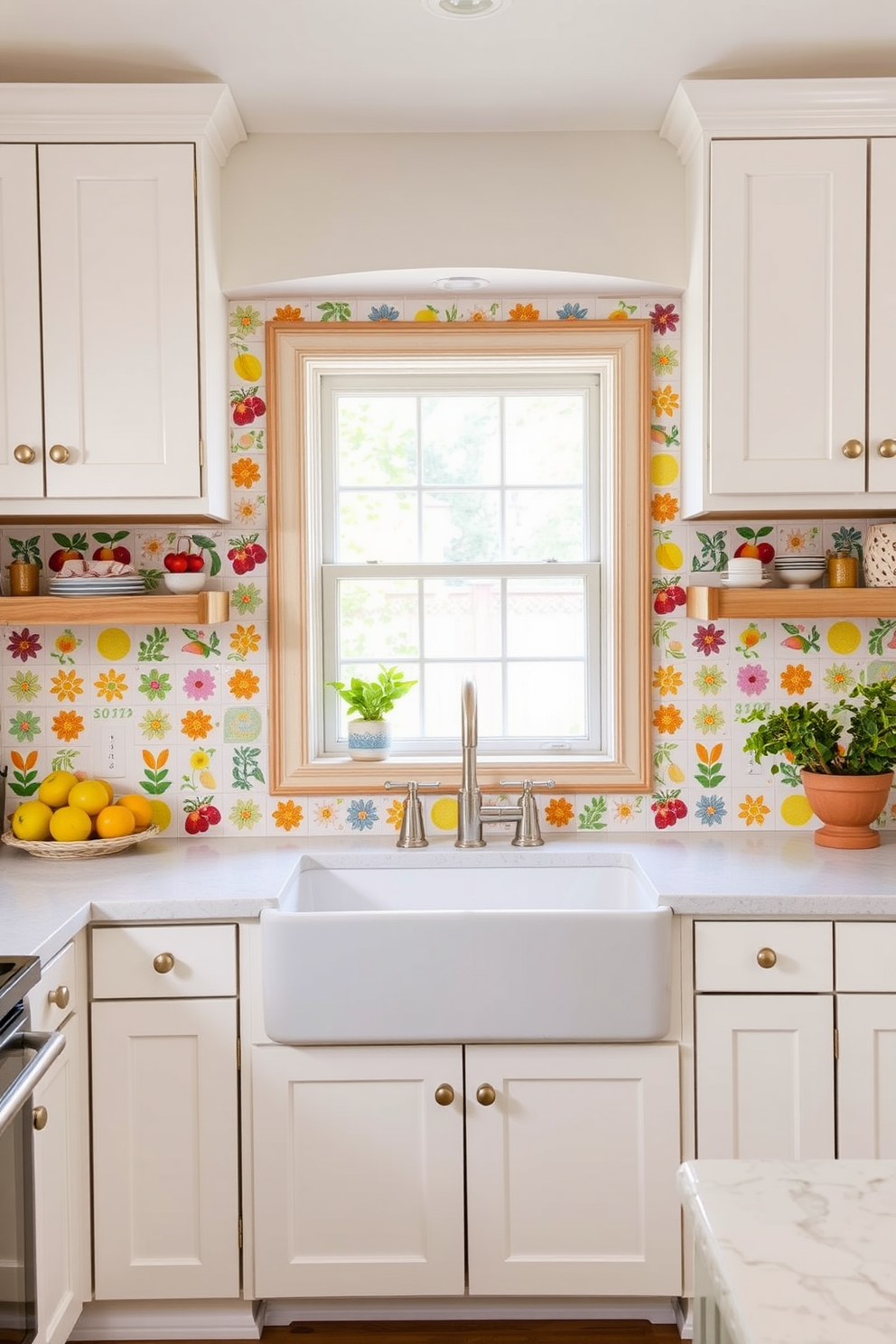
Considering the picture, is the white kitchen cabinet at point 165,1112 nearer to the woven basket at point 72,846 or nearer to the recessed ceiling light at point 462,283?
the woven basket at point 72,846

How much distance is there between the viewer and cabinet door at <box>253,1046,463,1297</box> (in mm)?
2195

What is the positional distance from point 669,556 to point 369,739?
2.78 feet

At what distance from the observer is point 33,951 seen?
1.87 metres

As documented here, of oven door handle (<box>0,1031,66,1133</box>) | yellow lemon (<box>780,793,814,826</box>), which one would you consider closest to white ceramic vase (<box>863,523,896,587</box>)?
yellow lemon (<box>780,793,814,826</box>)

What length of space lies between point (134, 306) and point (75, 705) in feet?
3.09

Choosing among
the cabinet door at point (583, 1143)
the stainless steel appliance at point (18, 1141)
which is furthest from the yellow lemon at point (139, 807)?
the cabinet door at point (583, 1143)

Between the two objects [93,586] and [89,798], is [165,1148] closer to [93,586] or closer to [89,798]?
[89,798]

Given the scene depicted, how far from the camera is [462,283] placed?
2680 millimetres

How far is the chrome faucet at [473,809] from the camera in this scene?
2.62 meters

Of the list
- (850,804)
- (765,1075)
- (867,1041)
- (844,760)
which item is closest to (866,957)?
(867,1041)

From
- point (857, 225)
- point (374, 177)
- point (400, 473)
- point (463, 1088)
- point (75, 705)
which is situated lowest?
point (463, 1088)

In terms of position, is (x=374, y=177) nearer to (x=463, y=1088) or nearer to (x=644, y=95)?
(x=644, y=95)

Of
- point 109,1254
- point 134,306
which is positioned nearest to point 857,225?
point 134,306

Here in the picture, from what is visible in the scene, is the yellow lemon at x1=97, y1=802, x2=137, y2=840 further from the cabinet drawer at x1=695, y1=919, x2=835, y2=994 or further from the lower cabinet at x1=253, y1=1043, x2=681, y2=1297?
the cabinet drawer at x1=695, y1=919, x2=835, y2=994
